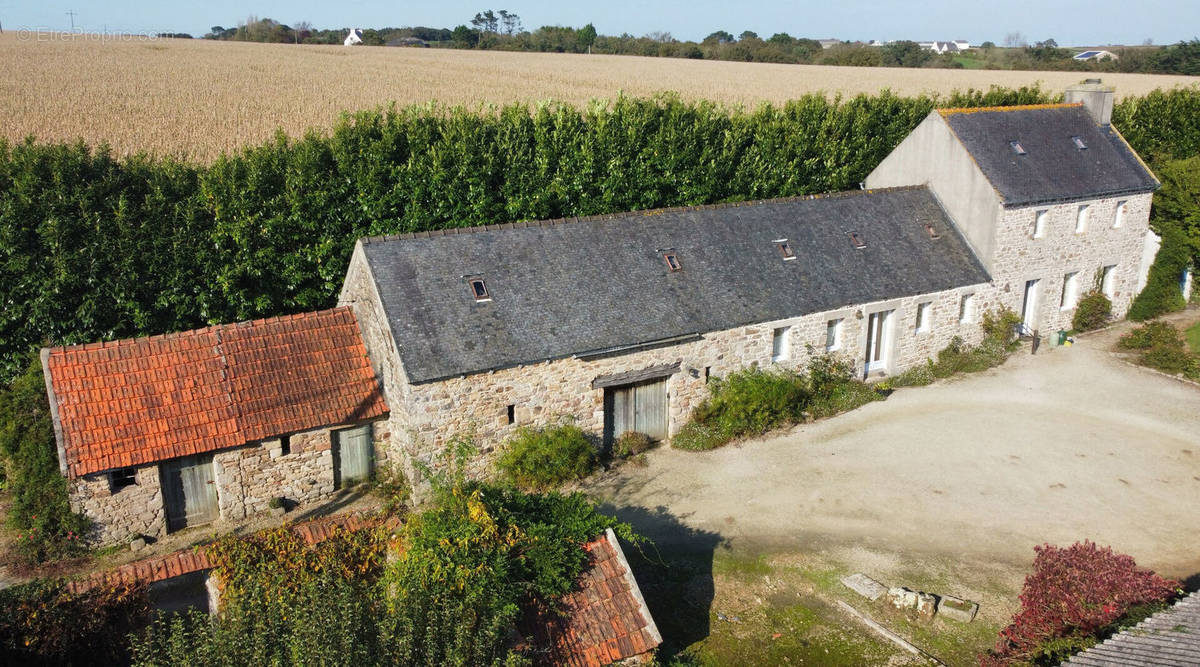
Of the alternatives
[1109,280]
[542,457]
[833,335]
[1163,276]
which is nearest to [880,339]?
[833,335]

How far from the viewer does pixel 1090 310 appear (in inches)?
972

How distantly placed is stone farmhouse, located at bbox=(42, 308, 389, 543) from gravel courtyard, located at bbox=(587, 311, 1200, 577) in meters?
5.04

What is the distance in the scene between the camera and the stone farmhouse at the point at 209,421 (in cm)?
1493

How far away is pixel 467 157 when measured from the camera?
66.2 ft

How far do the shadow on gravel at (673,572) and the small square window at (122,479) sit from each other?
7911 millimetres

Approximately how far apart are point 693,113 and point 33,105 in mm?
19013

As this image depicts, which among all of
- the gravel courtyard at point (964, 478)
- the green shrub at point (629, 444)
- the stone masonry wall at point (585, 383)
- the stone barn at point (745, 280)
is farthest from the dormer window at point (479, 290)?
the gravel courtyard at point (964, 478)

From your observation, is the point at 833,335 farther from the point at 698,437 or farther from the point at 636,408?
the point at 636,408

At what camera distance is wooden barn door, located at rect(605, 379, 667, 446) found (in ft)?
58.8

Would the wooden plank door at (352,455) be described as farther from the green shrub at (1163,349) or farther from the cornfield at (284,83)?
the green shrub at (1163,349)

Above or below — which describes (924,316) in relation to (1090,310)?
above

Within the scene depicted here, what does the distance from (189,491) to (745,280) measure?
11.6m

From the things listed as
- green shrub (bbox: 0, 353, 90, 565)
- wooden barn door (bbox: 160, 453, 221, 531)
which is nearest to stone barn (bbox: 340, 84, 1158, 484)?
wooden barn door (bbox: 160, 453, 221, 531)

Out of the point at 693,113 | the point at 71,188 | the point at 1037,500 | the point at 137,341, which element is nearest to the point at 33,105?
the point at 71,188
